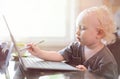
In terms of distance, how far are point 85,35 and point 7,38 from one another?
1562 mm

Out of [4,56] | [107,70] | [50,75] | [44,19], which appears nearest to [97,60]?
[107,70]

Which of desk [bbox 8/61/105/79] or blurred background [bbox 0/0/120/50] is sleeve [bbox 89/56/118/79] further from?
blurred background [bbox 0/0/120/50]

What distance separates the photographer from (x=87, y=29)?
4.27 feet

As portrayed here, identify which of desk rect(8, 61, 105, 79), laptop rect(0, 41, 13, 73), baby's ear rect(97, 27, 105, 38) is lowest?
desk rect(8, 61, 105, 79)

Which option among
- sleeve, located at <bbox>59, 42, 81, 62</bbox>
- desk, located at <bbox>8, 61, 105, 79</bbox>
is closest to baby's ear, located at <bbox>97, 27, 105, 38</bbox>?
sleeve, located at <bbox>59, 42, 81, 62</bbox>

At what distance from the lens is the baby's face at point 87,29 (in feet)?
4.27

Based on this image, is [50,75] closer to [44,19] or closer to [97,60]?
[97,60]

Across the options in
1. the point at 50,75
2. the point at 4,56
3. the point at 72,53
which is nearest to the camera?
the point at 50,75

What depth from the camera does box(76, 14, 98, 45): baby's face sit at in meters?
1.30

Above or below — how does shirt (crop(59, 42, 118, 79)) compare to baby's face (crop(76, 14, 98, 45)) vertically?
below

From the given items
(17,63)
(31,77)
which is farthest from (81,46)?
(31,77)

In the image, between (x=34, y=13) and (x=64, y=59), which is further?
(x=34, y=13)

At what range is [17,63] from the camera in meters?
1.33

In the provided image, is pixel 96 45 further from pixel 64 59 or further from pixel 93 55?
pixel 64 59
